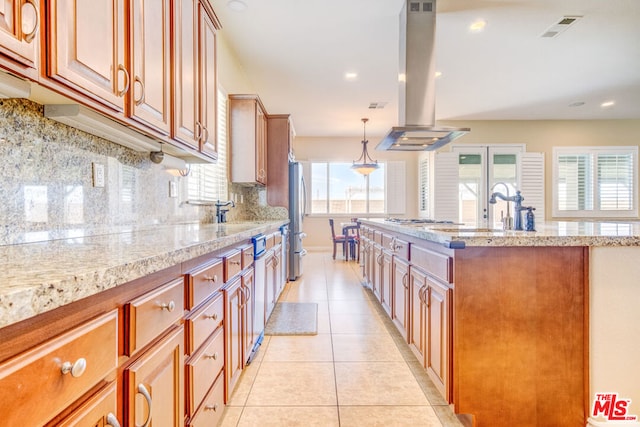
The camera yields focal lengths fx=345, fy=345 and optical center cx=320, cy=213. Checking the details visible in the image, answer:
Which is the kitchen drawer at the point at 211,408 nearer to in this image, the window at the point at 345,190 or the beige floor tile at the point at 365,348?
the beige floor tile at the point at 365,348

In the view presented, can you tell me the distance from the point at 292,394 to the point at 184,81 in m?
1.77

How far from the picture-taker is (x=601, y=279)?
1489 millimetres

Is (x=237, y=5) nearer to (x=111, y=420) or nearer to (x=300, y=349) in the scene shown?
(x=300, y=349)

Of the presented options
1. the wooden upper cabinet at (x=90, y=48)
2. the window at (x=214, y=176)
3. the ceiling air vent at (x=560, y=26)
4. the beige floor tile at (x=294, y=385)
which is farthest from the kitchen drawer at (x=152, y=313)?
the ceiling air vent at (x=560, y=26)

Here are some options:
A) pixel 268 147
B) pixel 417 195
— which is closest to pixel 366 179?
pixel 417 195

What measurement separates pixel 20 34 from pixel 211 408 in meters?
1.36

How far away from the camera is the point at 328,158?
27.2 ft

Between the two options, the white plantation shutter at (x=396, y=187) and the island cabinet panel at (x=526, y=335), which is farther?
the white plantation shutter at (x=396, y=187)

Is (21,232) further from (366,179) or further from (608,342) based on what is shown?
(366,179)

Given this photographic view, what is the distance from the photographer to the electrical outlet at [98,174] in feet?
4.96

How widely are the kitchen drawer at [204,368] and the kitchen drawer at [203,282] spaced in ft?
0.62

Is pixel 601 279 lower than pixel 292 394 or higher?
higher

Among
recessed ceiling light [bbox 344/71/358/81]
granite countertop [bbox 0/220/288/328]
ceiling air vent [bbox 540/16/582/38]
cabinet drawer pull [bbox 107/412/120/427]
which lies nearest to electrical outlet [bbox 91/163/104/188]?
granite countertop [bbox 0/220/288/328]

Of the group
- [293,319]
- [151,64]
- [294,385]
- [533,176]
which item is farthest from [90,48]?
[533,176]
